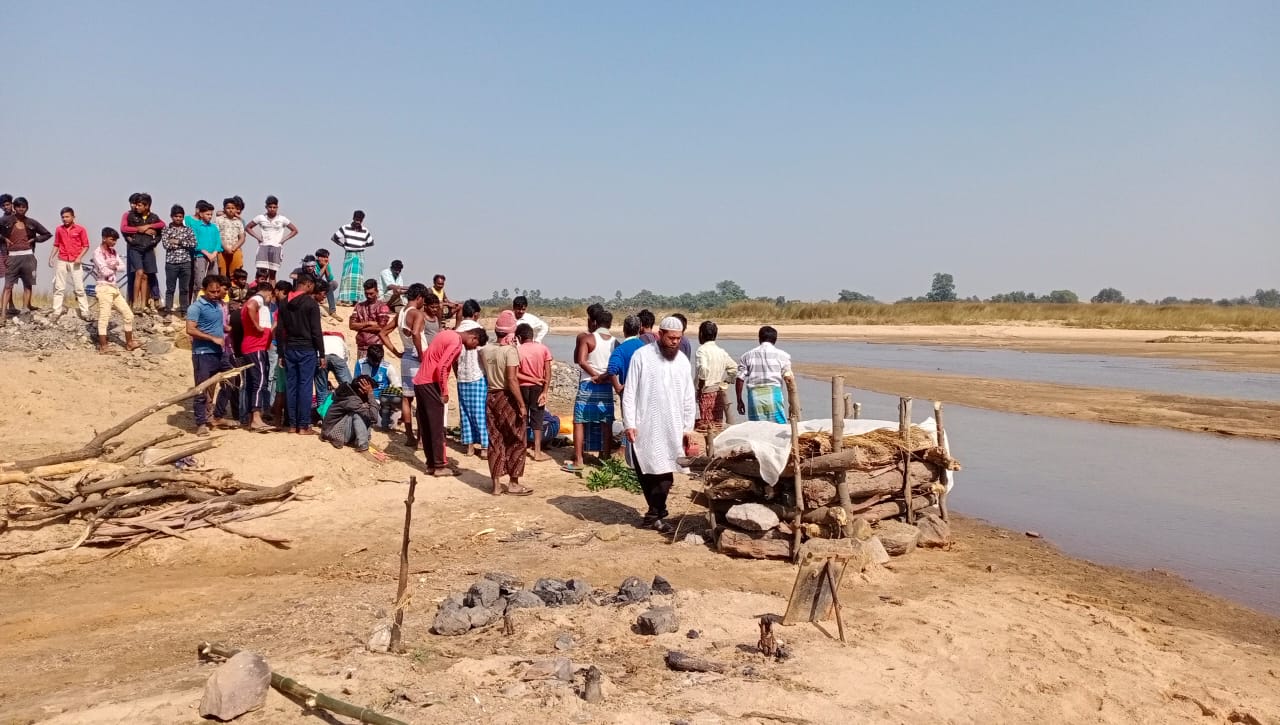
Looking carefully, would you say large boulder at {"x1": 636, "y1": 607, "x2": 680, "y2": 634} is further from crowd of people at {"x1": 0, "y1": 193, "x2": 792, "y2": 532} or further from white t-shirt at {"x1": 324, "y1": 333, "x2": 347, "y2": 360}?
white t-shirt at {"x1": 324, "y1": 333, "x2": 347, "y2": 360}

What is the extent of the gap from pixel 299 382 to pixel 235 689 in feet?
20.1

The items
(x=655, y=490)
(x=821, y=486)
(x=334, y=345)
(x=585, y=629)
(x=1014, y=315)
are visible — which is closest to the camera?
(x=585, y=629)

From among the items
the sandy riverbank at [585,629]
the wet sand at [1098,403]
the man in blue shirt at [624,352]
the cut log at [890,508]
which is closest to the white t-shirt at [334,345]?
the sandy riverbank at [585,629]

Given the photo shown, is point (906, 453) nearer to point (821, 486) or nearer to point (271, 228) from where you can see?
point (821, 486)

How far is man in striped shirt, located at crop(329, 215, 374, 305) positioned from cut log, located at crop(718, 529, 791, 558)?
983cm

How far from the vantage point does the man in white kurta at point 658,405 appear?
7.66 meters

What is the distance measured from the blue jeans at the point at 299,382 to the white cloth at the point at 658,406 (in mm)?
3867

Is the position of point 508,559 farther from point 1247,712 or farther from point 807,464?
point 1247,712

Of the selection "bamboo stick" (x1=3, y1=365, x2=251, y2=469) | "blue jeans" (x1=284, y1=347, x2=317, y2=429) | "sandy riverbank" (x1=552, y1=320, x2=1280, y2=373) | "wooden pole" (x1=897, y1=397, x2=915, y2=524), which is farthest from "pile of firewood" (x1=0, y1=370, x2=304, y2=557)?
"sandy riverbank" (x1=552, y1=320, x2=1280, y2=373)

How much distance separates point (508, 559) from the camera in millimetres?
7242

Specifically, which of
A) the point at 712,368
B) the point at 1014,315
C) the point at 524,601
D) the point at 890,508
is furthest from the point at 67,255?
the point at 1014,315

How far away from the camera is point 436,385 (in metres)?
9.52

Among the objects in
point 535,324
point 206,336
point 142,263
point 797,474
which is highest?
point 142,263

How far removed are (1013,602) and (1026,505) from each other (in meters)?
4.07
